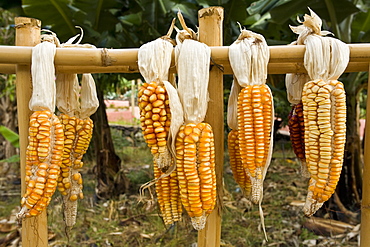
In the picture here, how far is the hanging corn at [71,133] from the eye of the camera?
1.06 meters

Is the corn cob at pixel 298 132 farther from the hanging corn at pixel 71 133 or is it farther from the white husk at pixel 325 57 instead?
the hanging corn at pixel 71 133

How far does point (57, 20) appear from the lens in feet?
7.96

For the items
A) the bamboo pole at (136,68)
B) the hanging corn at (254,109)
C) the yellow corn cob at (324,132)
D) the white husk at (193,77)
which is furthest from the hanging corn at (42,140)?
the yellow corn cob at (324,132)

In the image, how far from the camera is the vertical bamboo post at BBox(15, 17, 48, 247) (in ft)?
3.28

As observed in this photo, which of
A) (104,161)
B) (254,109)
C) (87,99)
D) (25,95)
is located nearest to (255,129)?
(254,109)

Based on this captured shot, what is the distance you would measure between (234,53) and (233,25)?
5.74ft

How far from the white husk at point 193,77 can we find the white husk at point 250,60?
8 centimetres

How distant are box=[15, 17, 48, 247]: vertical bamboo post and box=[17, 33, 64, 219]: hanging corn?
0.28 ft

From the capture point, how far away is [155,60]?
92cm

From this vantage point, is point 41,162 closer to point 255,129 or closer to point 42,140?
point 42,140

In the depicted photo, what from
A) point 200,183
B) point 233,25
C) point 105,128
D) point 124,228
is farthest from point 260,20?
point 200,183

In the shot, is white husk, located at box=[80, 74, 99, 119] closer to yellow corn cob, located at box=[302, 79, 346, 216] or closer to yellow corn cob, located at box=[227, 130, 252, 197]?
yellow corn cob, located at box=[227, 130, 252, 197]

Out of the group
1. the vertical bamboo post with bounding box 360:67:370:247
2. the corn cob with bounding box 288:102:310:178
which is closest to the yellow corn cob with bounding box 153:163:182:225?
the corn cob with bounding box 288:102:310:178

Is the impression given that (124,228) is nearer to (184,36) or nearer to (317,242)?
(317,242)
